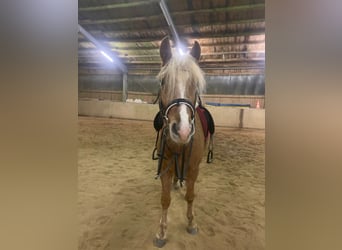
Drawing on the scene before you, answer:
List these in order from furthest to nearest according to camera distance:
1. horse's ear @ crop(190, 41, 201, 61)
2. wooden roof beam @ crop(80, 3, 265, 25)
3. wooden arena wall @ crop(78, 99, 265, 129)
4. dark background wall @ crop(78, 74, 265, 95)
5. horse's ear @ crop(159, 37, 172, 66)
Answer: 1. dark background wall @ crop(78, 74, 265, 95)
2. wooden arena wall @ crop(78, 99, 265, 129)
3. wooden roof beam @ crop(80, 3, 265, 25)
4. horse's ear @ crop(190, 41, 201, 61)
5. horse's ear @ crop(159, 37, 172, 66)

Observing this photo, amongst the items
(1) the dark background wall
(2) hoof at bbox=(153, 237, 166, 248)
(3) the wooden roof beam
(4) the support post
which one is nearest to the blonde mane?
(2) hoof at bbox=(153, 237, 166, 248)

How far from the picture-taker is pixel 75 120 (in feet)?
1.70

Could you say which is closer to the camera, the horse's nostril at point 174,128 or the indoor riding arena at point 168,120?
the horse's nostril at point 174,128

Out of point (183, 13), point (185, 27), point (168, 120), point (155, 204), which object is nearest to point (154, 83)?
point (185, 27)

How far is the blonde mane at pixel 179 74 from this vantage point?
1.06 metres

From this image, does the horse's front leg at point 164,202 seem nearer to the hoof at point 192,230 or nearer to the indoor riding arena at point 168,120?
the indoor riding arena at point 168,120

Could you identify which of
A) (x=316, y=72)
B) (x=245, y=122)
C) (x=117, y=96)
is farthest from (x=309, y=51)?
(x=117, y=96)

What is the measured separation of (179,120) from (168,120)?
82mm

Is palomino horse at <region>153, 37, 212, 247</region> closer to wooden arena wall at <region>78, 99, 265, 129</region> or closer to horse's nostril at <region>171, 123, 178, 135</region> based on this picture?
horse's nostril at <region>171, 123, 178, 135</region>

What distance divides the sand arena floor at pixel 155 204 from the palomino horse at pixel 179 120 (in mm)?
159

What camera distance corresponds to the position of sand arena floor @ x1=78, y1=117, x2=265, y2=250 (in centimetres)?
132

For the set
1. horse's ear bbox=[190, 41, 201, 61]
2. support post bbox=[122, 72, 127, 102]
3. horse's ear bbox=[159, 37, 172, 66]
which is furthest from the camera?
support post bbox=[122, 72, 127, 102]

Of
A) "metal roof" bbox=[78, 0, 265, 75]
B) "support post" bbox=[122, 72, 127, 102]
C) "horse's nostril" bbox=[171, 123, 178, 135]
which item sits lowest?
"horse's nostril" bbox=[171, 123, 178, 135]

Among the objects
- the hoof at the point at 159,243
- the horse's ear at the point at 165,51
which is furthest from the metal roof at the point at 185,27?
the hoof at the point at 159,243
